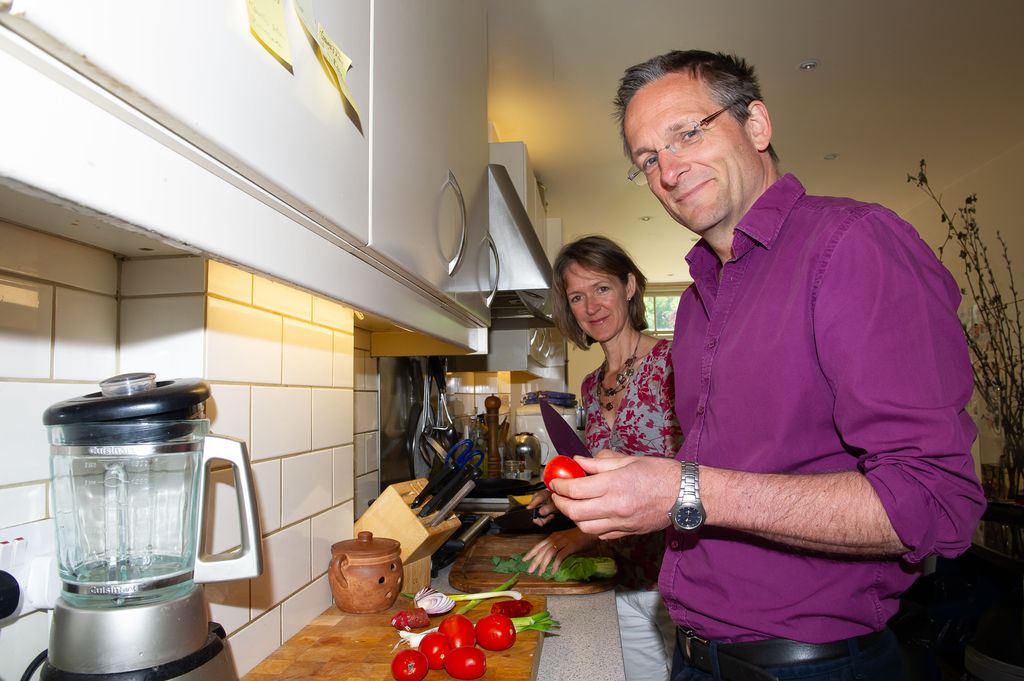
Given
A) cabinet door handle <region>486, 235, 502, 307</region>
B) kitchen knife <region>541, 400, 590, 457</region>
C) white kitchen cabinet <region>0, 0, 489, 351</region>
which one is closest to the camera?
white kitchen cabinet <region>0, 0, 489, 351</region>

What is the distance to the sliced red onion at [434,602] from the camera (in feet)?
4.17

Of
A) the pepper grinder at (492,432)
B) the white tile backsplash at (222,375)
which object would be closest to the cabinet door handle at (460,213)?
the white tile backsplash at (222,375)

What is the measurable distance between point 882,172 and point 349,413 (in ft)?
14.5

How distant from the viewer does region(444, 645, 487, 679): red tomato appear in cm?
97

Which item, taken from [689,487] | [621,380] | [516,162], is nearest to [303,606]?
[689,487]

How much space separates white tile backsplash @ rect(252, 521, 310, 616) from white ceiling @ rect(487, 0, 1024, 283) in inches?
82.5

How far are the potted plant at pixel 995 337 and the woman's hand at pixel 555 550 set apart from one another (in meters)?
2.38

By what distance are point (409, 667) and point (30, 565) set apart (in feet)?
1.64

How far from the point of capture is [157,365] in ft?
2.91

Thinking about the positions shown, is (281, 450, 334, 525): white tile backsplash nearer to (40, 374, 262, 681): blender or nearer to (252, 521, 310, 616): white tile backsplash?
(252, 521, 310, 616): white tile backsplash

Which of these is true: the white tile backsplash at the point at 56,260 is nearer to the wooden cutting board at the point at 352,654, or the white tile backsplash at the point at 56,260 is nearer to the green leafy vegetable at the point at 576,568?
the wooden cutting board at the point at 352,654

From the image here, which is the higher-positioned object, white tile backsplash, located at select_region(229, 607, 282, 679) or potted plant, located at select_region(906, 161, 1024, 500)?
potted plant, located at select_region(906, 161, 1024, 500)

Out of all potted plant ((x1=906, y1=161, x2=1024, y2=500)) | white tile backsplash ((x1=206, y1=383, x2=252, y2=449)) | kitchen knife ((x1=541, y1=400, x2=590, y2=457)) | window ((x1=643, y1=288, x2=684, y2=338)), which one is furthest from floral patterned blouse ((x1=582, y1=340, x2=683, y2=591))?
window ((x1=643, y1=288, x2=684, y2=338))

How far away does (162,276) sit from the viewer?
89 centimetres
